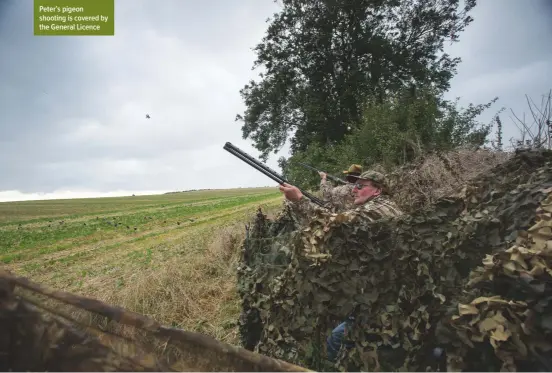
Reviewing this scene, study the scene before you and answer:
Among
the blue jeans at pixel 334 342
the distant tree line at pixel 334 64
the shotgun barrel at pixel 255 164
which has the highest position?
the distant tree line at pixel 334 64

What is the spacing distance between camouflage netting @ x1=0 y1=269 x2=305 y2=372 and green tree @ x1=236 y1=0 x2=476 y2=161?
64.3 ft

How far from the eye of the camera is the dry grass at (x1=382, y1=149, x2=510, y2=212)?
641 centimetres

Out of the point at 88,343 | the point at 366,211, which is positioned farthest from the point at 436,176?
the point at 88,343

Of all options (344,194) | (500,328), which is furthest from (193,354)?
(344,194)

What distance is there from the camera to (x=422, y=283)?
2.88 m

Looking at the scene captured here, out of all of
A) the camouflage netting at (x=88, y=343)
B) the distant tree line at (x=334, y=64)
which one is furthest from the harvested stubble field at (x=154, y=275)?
the distant tree line at (x=334, y=64)

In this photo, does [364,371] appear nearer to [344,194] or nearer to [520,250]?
[520,250]

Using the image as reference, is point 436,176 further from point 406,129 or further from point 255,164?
point 406,129

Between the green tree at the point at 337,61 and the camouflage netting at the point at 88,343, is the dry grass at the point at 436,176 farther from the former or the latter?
the green tree at the point at 337,61

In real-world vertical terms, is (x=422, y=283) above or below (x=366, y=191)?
below

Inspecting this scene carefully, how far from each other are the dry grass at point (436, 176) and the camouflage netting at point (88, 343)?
537 cm

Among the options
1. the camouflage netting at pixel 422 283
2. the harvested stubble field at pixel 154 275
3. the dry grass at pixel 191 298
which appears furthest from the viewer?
the harvested stubble field at pixel 154 275

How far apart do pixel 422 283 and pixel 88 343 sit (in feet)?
8.13

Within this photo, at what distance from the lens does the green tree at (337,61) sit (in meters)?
21.0
